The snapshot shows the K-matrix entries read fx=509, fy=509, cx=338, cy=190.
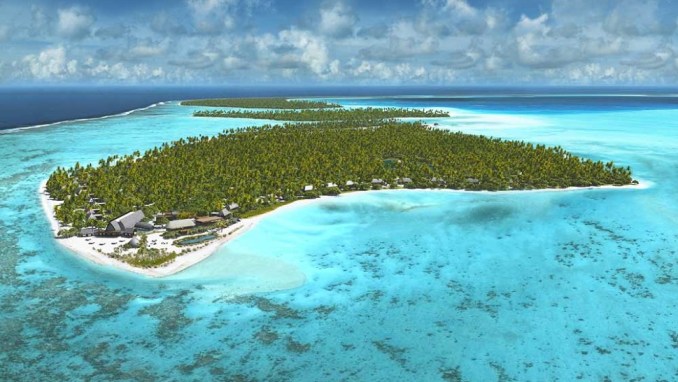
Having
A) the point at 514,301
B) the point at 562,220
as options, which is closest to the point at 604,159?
the point at 562,220

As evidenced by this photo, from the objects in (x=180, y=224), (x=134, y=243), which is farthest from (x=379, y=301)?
(x=134, y=243)

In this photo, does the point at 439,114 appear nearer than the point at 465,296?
Answer: No

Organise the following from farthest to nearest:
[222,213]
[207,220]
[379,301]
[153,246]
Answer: [222,213]
[207,220]
[153,246]
[379,301]

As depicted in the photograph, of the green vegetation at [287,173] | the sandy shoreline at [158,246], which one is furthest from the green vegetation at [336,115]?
the sandy shoreline at [158,246]

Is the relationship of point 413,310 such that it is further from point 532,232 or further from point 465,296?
point 532,232

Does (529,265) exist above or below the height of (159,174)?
below

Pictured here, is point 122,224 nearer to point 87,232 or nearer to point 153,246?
point 87,232
